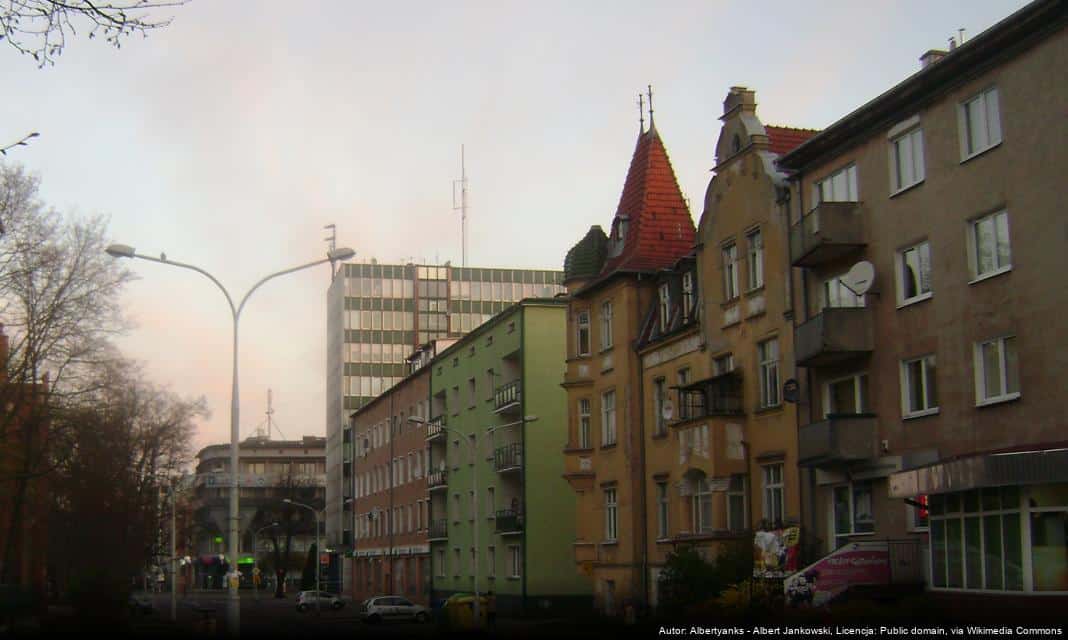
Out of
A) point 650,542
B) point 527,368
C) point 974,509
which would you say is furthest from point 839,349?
point 527,368

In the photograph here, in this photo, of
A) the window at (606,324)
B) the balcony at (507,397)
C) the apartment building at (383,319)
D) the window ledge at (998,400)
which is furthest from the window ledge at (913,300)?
the apartment building at (383,319)

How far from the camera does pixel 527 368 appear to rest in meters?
52.6

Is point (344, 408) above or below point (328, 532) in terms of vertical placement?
above

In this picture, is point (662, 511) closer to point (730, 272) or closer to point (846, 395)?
point (730, 272)

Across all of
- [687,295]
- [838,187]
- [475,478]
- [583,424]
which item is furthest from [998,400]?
[475,478]

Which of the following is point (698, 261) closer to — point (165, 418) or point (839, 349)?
point (839, 349)

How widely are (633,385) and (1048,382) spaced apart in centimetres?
1876

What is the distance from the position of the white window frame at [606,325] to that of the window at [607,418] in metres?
1.65

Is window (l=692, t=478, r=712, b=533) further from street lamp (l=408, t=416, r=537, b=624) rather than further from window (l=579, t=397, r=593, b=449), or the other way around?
street lamp (l=408, t=416, r=537, b=624)

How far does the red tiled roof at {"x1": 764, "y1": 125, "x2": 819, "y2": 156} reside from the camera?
32531mm

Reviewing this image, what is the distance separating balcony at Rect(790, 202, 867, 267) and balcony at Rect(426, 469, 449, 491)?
121ft

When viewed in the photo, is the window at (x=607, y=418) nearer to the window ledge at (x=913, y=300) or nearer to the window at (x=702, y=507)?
the window at (x=702, y=507)

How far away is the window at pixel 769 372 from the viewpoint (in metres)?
31.5

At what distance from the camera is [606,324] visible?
137 ft
